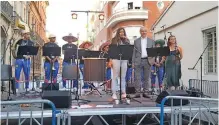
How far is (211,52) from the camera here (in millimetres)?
13055

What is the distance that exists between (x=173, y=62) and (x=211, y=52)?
5750 millimetres

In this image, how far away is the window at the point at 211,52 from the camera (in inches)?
501

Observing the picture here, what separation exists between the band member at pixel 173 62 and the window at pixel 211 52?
17.1ft

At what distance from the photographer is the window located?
12.7m

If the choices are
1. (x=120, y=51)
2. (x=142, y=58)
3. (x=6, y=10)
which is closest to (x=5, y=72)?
(x=120, y=51)

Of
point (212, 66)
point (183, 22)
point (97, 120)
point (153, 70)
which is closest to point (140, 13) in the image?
point (183, 22)

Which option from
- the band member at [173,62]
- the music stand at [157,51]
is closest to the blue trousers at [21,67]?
the music stand at [157,51]

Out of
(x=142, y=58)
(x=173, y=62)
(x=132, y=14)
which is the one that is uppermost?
(x=132, y=14)

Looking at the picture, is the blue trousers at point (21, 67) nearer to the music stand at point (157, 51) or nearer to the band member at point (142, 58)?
the band member at point (142, 58)

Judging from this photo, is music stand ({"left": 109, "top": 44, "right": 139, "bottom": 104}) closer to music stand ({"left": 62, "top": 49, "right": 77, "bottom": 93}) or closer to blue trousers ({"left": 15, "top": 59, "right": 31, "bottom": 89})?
music stand ({"left": 62, "top": 49, "right": 77, "bottom": 93})

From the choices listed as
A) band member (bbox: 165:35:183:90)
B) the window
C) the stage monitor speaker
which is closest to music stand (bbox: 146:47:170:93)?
band member (bbox: 165:35:183:90)

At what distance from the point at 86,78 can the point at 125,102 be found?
1475 millimetres

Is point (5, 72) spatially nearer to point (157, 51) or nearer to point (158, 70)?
point (157, 51)

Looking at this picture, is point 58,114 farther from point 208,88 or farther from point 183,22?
point 183,22
